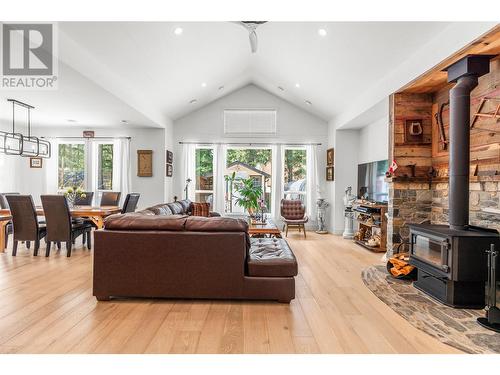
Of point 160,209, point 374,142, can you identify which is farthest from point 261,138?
point 160,209

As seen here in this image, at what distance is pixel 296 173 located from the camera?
8.15 meters

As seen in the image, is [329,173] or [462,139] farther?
[329,173]

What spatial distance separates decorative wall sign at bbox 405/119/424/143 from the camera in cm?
462

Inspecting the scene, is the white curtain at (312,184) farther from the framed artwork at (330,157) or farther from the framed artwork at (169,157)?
the framed artwork at (169,157)

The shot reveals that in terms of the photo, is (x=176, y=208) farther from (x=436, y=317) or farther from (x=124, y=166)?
(x=436, y=317)

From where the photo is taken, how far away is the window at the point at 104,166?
771cm

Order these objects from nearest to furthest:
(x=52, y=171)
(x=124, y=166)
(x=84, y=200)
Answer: (x=84, y=200)
(x=124, y=166)
(x=52, y=171)

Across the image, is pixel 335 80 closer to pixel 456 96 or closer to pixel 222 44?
pixel 222 44

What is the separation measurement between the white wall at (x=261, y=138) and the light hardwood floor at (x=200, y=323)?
189 inches

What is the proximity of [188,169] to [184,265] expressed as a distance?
5.22 meters

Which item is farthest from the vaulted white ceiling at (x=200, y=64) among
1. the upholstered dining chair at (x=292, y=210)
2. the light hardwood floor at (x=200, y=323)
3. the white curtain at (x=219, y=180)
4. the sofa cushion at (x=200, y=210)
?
the light hardwood floor at (x=200, y=323)

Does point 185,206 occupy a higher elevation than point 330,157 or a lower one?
lower

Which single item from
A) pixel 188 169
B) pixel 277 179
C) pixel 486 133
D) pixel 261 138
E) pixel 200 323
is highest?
pixel 261 138
